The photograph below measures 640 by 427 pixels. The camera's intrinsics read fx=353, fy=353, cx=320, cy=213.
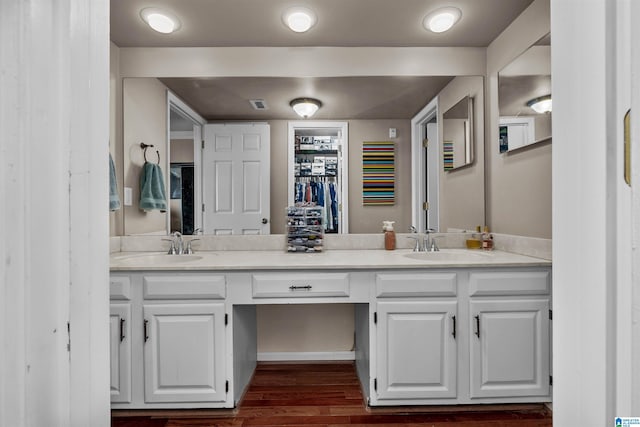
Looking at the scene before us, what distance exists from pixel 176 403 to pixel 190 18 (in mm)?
2153

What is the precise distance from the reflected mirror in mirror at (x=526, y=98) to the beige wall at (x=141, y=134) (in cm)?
222

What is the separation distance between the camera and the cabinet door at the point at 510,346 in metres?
1.83

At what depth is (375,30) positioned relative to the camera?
222cm

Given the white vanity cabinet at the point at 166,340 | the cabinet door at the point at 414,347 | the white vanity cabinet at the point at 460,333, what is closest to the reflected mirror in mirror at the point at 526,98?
the white vanity cabinet at the point at 460,333

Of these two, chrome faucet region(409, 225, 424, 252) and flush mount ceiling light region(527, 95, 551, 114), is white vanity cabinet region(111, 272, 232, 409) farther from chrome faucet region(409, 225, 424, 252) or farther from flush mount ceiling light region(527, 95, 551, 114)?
flush mount ceiling light region(527, 95, 551, 114)

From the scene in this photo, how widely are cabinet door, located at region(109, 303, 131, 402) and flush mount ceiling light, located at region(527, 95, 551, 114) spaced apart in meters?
2.42

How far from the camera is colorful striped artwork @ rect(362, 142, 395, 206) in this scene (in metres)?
2.43

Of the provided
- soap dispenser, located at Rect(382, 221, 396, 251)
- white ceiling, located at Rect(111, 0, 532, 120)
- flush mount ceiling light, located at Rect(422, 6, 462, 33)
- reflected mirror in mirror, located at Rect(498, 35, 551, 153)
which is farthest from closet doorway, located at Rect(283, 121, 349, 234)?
reflected mirror in mirror, located at Rect(498, 35, 551, 153)

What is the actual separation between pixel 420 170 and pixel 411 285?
963 millimetres

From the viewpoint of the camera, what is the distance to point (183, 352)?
1.80 meters

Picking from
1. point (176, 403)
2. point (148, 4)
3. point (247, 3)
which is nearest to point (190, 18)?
point (148, 4)

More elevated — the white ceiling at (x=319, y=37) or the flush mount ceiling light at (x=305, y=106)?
the white ceiling at (x=319, y=37)

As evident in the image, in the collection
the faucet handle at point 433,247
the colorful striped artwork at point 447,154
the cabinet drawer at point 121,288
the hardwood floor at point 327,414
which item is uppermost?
the colorful striped artwork at point 447,154

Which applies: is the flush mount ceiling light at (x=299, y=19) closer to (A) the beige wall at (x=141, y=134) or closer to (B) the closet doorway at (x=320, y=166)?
(B) the closet doorway at (x=320, y=166)
